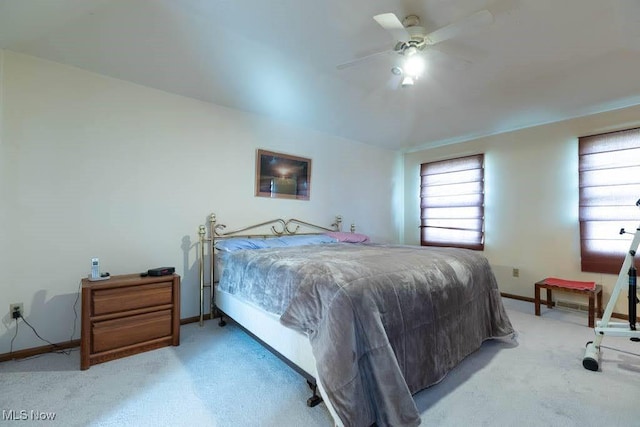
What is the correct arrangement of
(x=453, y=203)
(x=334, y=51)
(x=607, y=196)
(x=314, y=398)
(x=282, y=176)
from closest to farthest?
(x=314, y=398)
(x=334, y=51)
(x=607, y=196)
(x=282, y=176)
(x=453, y=203)

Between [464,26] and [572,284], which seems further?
[572,284]

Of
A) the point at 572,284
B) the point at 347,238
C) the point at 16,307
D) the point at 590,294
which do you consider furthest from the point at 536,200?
the point at 16,307

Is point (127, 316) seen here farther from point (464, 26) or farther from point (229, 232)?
point (464, 26)

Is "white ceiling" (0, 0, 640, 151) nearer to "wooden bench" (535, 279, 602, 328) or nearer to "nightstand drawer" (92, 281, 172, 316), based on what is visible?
"nightstand drawer" (92, 281, 172, 316)

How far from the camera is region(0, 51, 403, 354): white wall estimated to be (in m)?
2.37

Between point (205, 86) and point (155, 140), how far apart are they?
0.81m

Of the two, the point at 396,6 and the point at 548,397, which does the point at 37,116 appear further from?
the point at 548,397

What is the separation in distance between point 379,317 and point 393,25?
1969 millimetres

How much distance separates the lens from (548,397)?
183 cm

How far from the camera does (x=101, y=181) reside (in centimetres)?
273

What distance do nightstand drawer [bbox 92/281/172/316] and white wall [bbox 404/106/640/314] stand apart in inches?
185

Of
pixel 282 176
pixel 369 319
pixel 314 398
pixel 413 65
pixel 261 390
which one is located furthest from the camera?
pixel 282 176

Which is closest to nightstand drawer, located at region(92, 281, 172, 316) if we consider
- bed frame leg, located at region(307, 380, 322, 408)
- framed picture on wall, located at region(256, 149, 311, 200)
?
bed frame leg, located at region(307, 380, 322, 408)

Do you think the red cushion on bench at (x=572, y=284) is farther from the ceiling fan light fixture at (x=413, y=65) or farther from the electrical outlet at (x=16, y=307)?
the electrical outlet at (x=16, y=307)
